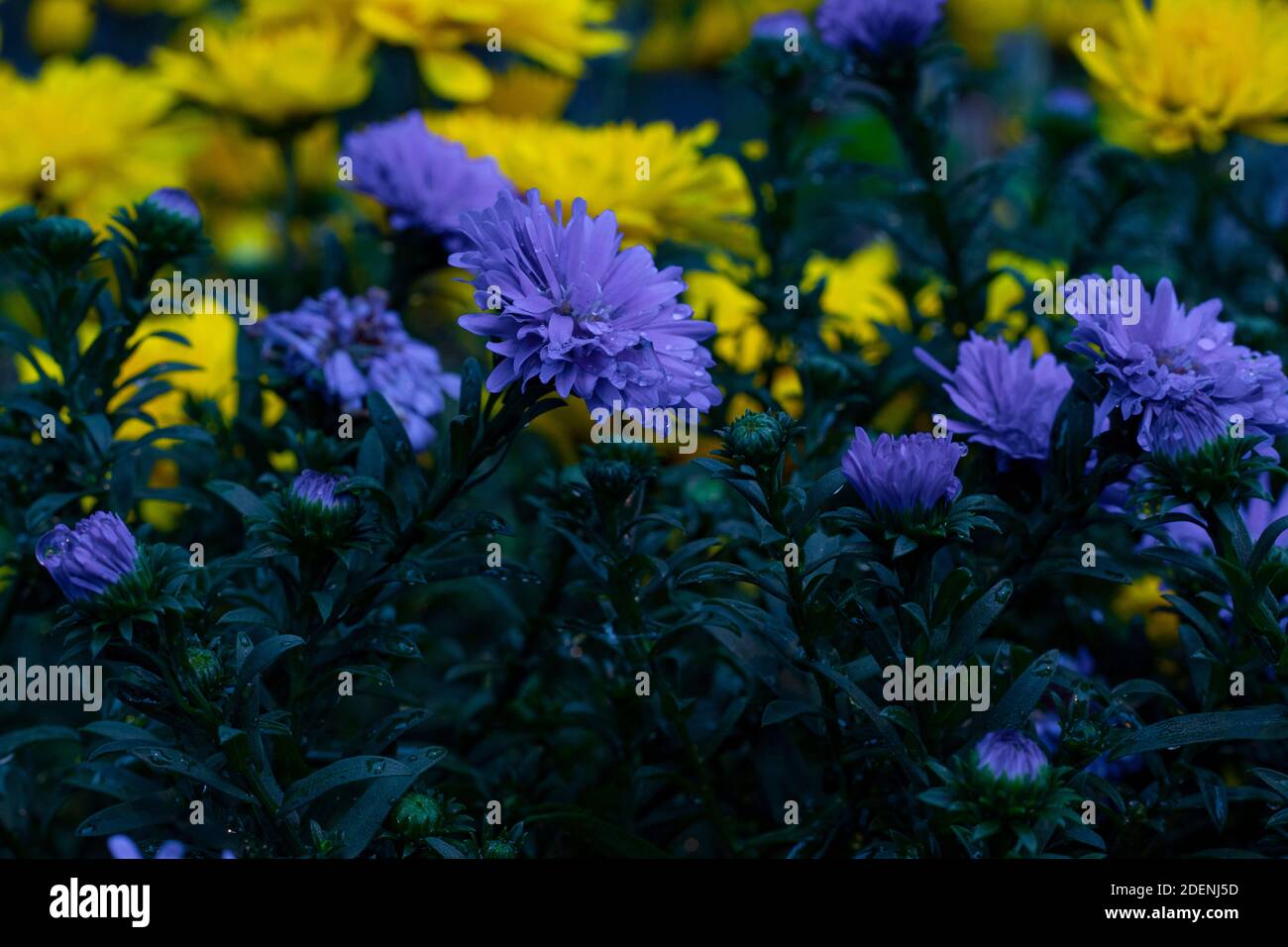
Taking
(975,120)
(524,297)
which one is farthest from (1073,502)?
(975,120)

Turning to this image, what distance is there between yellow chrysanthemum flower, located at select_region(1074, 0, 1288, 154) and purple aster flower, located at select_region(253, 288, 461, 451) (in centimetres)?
61

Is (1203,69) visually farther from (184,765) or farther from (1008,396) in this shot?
(184,765)

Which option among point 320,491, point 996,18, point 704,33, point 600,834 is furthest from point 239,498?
point 996,18

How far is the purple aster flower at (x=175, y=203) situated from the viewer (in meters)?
0.88

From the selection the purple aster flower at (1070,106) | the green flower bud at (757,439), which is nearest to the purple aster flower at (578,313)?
the green flower bud at (757,439)

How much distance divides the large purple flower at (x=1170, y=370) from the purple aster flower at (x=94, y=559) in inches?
20.0

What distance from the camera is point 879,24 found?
986 millimetres

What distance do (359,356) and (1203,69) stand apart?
721mm

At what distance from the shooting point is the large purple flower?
692 mm

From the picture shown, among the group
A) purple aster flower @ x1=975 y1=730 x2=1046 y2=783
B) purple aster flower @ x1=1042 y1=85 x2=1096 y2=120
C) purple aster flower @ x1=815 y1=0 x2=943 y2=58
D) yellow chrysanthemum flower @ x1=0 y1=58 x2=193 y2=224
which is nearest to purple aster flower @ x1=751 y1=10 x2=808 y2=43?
purple aster flower @ x1=815 y1=0 x2=943 y2=58

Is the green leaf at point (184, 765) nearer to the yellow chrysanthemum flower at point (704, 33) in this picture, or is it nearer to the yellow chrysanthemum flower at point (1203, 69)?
the yellow chrysanthemum flower at point (1203, 69)

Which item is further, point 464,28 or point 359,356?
point 464,28

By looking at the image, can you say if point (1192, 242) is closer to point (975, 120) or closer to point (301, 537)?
point (301, 537)

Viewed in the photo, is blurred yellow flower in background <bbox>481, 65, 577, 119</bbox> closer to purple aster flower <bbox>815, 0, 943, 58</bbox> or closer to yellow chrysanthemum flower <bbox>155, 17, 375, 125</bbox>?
yellow chrysanthemum flower <bbox>155, 17, 375, 125</bbox>
